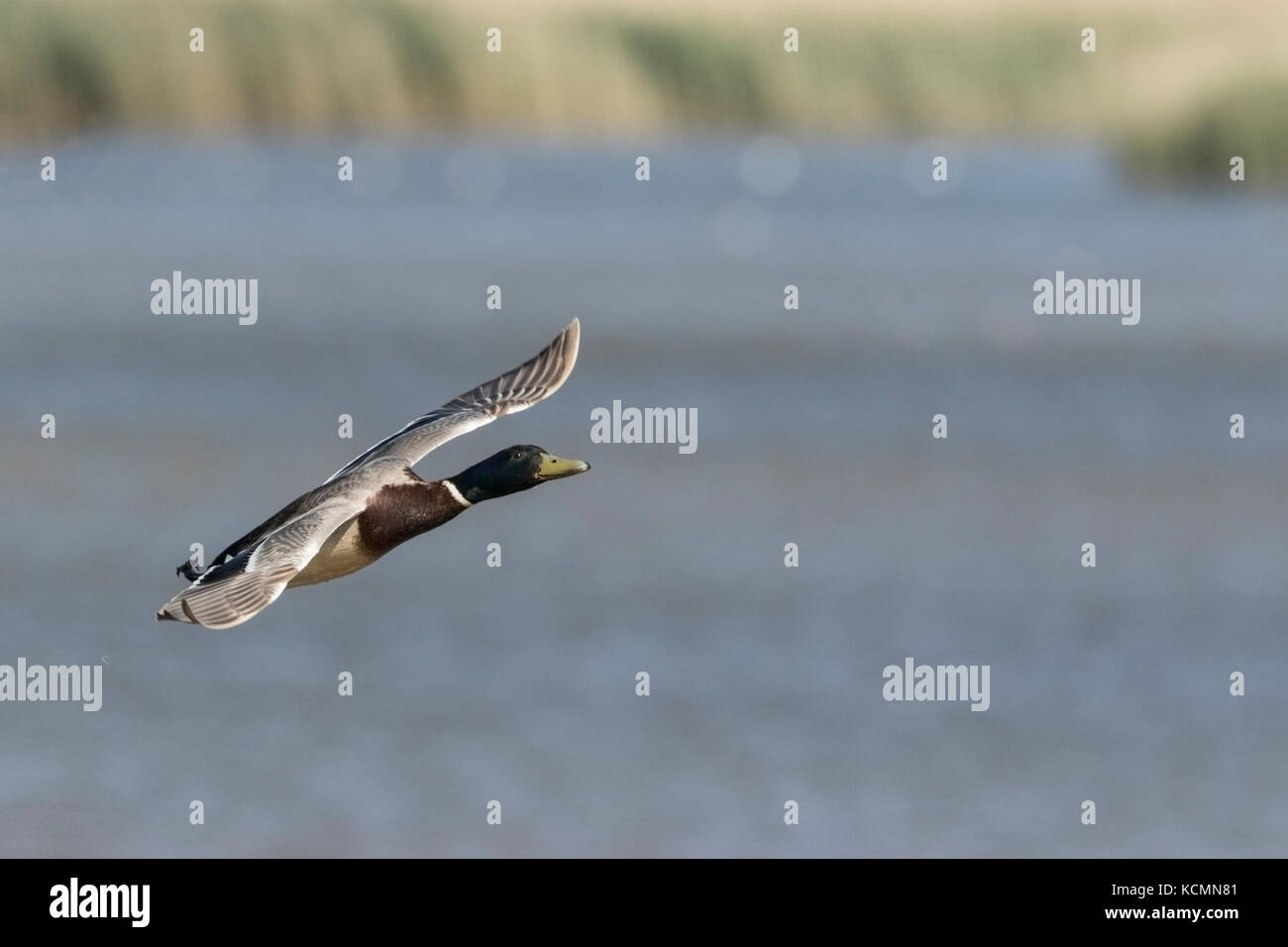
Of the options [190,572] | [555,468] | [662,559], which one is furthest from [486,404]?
[662,559]

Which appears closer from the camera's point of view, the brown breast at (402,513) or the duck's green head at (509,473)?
the brown breast at (402,513)

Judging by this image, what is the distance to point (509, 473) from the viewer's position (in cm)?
610

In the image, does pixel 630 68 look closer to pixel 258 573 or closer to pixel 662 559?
pixel 662 559

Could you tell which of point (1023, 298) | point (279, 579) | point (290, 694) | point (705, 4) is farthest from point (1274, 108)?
point (279, 579)

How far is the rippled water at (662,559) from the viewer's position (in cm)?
1428

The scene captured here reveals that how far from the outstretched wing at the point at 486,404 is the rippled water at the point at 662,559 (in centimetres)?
654

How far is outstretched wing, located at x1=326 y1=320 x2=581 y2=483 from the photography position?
6480 millimetres

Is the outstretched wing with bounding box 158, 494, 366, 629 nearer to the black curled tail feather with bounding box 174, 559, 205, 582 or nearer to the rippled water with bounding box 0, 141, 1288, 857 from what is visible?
the black curled tail feather with bounding box 174, 559, 205, 582

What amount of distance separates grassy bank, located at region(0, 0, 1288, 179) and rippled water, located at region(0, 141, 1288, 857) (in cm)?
219

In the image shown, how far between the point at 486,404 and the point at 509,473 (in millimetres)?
872

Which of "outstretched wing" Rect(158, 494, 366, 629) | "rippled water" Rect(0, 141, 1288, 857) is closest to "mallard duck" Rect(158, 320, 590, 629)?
"outstretched wing" Rect(158, 494, 366, 629)

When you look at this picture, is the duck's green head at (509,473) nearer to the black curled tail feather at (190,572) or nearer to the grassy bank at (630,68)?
the black curled tail feather at (190,572)

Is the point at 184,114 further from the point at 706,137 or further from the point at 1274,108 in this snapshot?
the point at 706,137

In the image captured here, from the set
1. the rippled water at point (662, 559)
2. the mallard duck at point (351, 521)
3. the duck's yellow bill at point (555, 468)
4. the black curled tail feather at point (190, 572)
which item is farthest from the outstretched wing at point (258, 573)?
the rippled water at point (662, 559)
